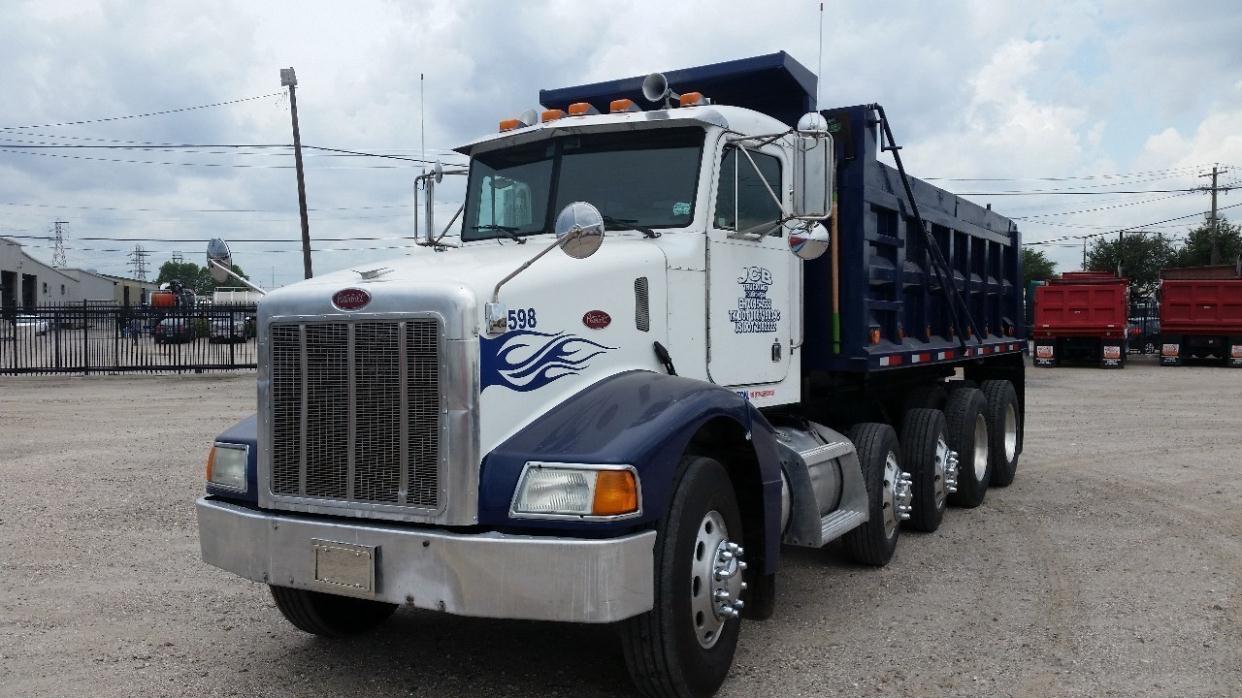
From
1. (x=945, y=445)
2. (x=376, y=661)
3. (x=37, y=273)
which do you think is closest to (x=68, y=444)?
(x=376, y=661)

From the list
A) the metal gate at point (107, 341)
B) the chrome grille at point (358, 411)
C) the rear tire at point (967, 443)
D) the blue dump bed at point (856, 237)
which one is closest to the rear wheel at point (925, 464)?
the blue dump bed at point (856, 237)

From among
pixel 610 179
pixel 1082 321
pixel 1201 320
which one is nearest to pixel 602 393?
pixel 610 179

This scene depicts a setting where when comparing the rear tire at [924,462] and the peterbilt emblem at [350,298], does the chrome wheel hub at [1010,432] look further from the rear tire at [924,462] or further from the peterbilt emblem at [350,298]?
the peterbilt emblem at [350,298]

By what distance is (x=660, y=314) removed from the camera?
4797 millimetres

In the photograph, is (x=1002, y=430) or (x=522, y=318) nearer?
(x=522, y=318)

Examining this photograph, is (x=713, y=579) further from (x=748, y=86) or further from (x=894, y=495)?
(x=748, y=86)

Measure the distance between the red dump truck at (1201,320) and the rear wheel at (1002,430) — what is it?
22.4m

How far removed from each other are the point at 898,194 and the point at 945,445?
6.93ft

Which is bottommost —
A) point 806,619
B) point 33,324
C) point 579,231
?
point 806,619

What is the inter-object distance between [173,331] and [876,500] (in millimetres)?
22790

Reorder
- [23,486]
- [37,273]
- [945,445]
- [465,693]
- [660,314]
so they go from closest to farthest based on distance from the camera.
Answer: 1. [465,693]
2. [660,314]
3. [945,445]
4. [23,486]
5. [37,273]

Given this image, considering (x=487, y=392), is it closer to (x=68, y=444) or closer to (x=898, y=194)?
(x=898, y=194)

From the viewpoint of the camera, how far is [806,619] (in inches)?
217

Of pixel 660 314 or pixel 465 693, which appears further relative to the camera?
pixel 660 314
